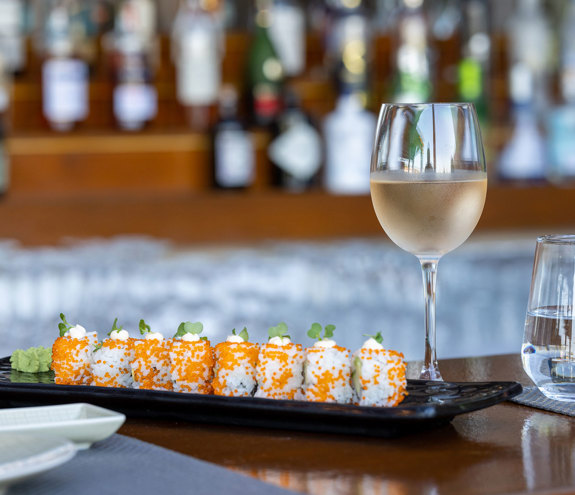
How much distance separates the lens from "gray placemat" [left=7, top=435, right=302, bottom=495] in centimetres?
47

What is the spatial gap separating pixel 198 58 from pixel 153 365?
1583 millimetres

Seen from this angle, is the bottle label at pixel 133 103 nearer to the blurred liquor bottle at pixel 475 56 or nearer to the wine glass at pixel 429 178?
the blurred liquor bottle at pixel 475 56

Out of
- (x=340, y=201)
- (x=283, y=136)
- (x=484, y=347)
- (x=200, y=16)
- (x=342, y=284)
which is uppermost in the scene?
(x=200, y=16)

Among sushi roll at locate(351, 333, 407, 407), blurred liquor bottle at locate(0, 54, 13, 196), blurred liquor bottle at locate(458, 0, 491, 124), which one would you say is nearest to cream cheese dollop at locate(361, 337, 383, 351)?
sushi roll at locate(351, 333, 407, 407)

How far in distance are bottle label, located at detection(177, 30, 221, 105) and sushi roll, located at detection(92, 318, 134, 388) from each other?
155 cm

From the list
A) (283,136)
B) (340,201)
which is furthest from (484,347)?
(283,136)

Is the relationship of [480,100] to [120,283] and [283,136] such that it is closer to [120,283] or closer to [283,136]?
[283,136]

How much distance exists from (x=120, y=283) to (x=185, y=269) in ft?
1.23

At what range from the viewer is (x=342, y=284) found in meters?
1.72

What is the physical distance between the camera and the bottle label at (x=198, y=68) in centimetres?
215

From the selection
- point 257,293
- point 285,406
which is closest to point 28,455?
point 285,406

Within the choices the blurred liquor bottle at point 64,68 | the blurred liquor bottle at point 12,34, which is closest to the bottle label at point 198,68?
the blurred liquor bottle at point 64,68

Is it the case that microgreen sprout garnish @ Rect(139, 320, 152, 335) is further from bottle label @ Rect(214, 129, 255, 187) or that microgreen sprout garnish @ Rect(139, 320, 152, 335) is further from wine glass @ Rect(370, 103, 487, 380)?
bottle label @ Rect(214, 129, 255, 187)

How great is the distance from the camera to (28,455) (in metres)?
0.48
